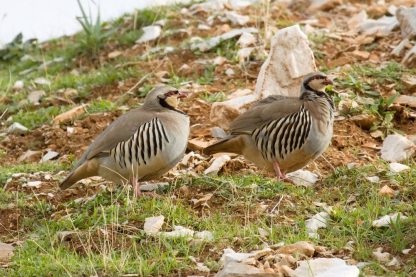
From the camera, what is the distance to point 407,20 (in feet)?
32.7

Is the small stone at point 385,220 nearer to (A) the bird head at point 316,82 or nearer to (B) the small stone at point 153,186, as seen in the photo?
(A) the bird head at point 316,82

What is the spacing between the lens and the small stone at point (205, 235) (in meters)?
5.70

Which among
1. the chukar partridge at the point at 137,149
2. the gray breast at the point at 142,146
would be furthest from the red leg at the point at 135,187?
the gray breast at the point at 142,146

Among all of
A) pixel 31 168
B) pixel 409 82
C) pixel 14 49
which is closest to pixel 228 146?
pixel 31 168

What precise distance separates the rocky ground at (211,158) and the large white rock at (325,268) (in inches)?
0.5

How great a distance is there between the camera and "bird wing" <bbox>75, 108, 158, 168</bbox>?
22.1 feet

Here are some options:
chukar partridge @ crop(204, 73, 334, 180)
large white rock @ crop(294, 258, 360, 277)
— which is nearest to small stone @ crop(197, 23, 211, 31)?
chukar partridge @ crop(204, 73, 334, 180)

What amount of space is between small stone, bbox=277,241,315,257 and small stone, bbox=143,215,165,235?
0.90 meters

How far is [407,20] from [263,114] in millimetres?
3548

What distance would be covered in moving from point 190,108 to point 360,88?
154 cm

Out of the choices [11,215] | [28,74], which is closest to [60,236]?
[11,215]

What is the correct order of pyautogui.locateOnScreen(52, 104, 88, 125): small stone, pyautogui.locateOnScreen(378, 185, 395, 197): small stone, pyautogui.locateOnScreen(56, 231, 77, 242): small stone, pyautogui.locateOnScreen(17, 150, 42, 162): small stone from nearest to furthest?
pyautogui.locateOnScreen(56, 231, 77, 242): small stone < pyautogui.locateOnScreen(378, 185, 395, 197): small stone < pyautogui.locateOnScreen(17, 150, 42, 162): small stone < pyautogui.locateOnScreen(52, 104, 88, 125): small stone

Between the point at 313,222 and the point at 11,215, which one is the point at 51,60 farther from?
the point at 313,222

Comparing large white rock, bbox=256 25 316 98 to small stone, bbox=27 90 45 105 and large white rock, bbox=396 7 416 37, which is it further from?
small stone, bbox=27 90 45 105
